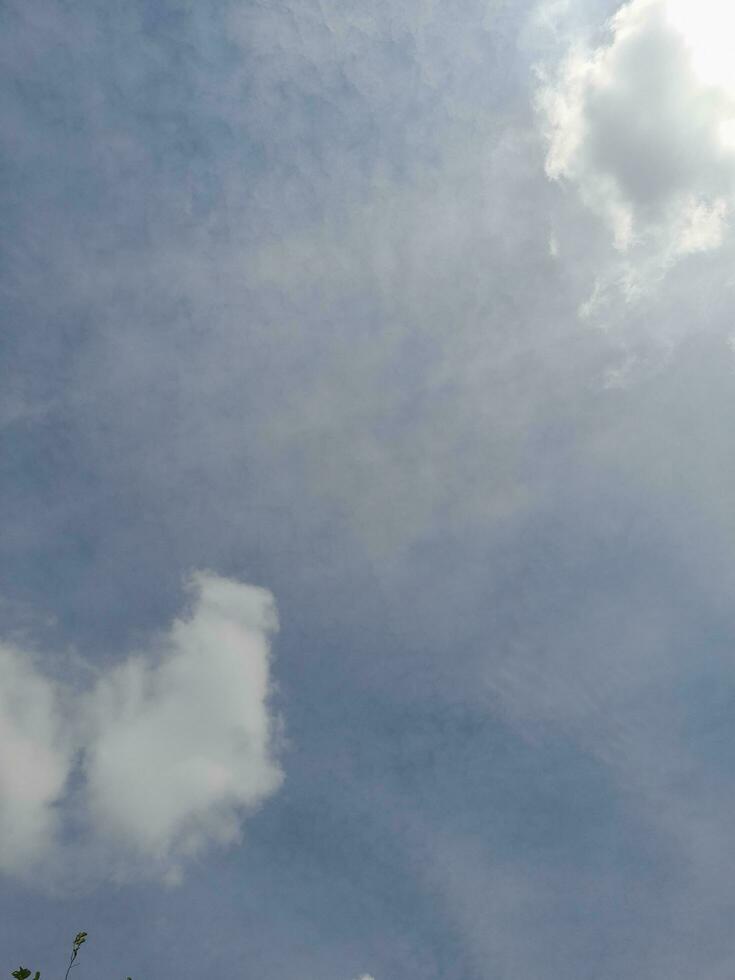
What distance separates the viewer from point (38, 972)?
97.9 feet
